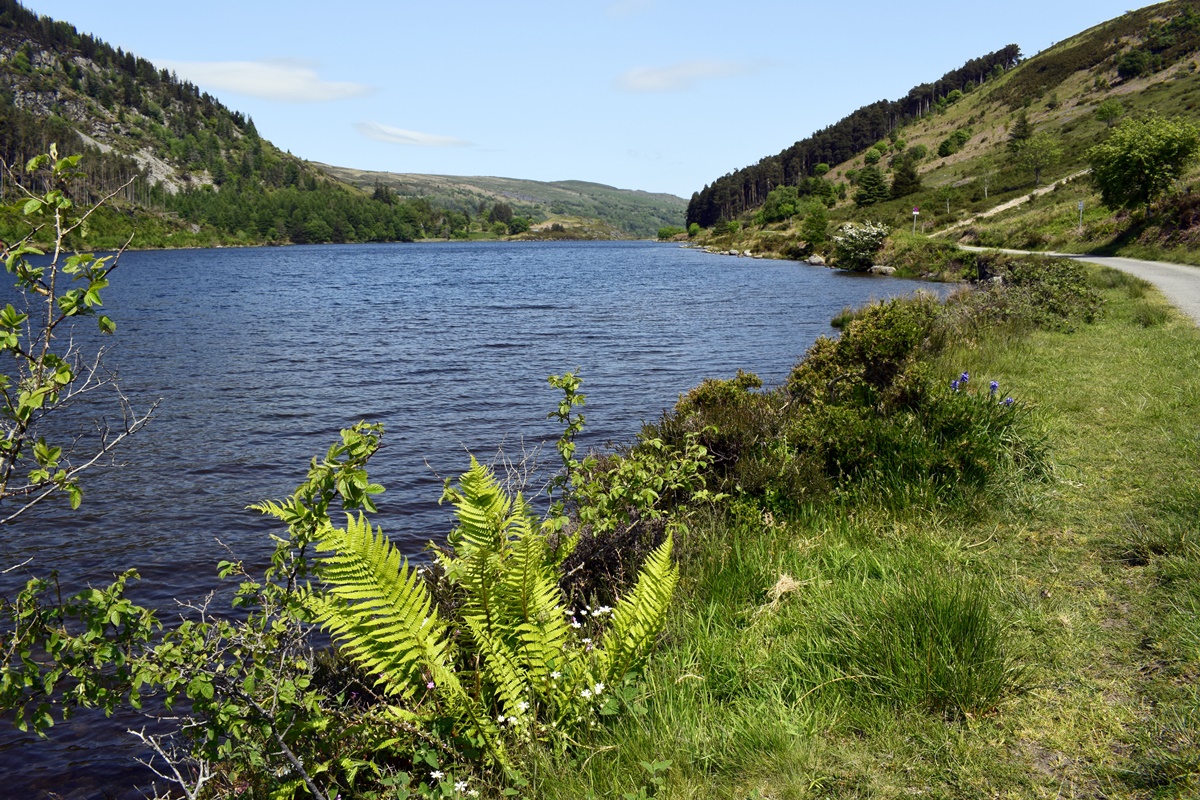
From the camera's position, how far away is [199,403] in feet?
53.8

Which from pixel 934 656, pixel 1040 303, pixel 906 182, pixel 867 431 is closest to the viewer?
pixel 934 656

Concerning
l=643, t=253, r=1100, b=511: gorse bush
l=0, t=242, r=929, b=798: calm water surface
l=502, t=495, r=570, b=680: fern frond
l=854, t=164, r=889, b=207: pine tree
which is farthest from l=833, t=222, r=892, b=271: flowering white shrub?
l=502, t=495, r=570, b=680: fern frond

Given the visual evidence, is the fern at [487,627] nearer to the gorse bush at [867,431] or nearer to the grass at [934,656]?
the grass at [934,656]

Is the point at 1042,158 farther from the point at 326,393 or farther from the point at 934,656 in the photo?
the point at 934,656

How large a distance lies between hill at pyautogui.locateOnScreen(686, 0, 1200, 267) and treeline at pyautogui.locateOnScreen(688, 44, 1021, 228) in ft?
45.3

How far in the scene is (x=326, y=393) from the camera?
17391 mm

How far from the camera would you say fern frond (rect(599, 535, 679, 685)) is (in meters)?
3.72

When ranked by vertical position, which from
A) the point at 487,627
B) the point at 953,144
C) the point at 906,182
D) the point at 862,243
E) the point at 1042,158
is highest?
the point at 953,144

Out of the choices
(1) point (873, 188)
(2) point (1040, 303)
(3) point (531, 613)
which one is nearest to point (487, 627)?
(3) point (531, 613)

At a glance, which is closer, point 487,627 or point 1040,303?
point 487,627

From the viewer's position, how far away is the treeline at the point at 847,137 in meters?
154

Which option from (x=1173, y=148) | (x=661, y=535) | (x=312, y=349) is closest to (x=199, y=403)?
(x=312, y=349)

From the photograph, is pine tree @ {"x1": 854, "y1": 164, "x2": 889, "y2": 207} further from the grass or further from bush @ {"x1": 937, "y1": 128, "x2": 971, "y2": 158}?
the grass

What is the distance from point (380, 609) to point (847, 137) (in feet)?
558
